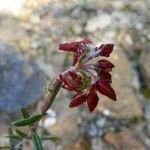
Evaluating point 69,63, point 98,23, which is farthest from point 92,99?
point 98,23

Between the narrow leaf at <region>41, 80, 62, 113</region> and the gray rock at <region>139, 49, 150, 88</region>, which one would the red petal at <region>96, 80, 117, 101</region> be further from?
the gray rock at <region>139, 49, 150, 88</region>

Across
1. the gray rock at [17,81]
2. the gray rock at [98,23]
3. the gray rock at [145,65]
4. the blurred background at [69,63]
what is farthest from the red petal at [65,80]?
the gray rock at [98,23]

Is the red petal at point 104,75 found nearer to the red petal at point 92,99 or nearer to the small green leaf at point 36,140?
the red petal at point 92,99

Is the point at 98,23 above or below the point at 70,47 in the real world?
above

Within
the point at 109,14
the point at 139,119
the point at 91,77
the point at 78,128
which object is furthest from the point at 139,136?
the point at 91,77

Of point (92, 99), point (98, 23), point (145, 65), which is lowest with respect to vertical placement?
point (92, 99)

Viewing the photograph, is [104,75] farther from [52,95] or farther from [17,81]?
[17,81]
